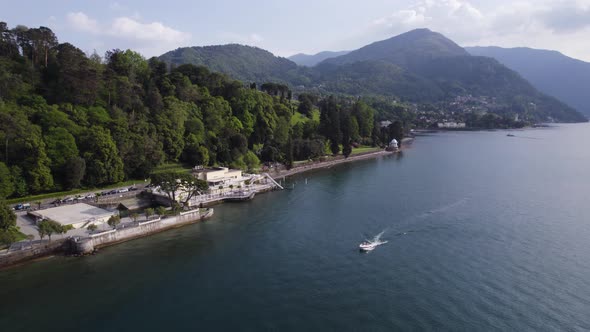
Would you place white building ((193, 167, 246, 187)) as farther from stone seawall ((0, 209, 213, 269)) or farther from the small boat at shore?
the small boat at shore

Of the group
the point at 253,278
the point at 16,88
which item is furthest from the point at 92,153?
the point at 253,278

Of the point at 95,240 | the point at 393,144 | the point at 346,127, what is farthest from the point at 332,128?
the point at 95,240

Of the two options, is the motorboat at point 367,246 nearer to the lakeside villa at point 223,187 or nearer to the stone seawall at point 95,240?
the stone seawall at point 95,240

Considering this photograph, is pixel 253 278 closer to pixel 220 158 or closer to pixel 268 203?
pixel 268 203

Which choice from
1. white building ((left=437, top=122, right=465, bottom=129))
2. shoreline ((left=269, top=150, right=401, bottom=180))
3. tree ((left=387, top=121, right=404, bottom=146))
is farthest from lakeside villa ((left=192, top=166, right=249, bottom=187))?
white building ((left=437, top=122, right=465, bottom=129))

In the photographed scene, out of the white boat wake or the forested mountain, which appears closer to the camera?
the white boat wake
